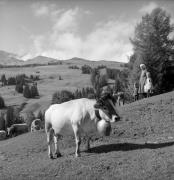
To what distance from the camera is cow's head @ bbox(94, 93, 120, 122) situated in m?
13.9

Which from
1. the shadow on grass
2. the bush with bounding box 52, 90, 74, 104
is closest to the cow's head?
the shadow on grass

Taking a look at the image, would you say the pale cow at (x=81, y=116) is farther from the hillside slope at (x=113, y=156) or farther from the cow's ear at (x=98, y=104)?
the hillside slope at (x=113, y=156)

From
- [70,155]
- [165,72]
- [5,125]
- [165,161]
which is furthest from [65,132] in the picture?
[5,125]

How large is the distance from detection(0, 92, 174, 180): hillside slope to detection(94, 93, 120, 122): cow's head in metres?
1.71

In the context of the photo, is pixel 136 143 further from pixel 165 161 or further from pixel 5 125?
pixel 5 125

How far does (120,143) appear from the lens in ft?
54.0

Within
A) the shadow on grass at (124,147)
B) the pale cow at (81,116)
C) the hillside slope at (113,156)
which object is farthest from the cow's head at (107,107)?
the shadow on grass at (124,147)

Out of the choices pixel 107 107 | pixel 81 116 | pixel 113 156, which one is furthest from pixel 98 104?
pixel 113 156

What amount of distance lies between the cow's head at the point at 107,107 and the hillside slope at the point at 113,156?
67.3 inches

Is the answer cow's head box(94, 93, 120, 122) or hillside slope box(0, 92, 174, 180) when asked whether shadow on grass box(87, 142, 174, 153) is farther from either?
cow's head box(94, 93, 120, 122)

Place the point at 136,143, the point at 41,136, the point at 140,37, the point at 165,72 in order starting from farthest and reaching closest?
1. the point at 140,37
2. the point at 165,72
3. the point at 41,136
4. the point at 136,143

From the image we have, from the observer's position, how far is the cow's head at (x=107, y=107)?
13930mm

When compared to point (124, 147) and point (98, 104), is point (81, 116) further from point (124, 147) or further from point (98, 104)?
point (124, 147)

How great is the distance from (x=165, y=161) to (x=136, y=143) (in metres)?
3.82
